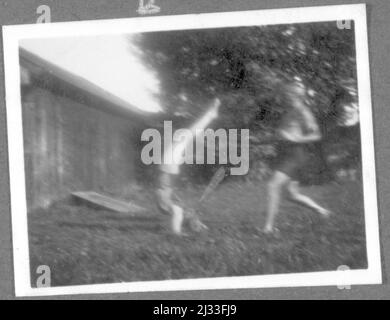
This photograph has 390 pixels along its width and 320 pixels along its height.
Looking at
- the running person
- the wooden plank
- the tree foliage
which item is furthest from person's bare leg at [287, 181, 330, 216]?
the wooden plank

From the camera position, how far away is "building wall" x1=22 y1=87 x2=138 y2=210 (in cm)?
96

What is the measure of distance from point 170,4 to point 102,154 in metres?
0.30

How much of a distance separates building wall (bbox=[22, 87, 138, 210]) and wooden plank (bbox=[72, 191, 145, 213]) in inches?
0.4

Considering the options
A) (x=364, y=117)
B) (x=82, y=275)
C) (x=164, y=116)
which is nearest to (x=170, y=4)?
(x=164, y=116)

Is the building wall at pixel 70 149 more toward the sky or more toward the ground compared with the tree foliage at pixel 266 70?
more toward the ground

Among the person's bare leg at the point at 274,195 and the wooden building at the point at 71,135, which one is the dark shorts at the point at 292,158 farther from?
the wooden building at the point at 71,135

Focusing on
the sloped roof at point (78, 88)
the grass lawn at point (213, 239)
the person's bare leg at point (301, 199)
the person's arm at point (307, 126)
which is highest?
the sloped roof at point (78, 88)

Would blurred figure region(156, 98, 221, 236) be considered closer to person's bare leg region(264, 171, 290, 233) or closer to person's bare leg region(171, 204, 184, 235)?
person's bare leg region(171, 204, 184, 235)

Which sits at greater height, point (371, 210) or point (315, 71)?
point (315, 71)

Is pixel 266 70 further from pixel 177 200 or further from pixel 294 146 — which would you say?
Result: pixel 177 200

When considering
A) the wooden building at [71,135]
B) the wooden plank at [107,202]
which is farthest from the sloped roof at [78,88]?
the wooden plank at [107,202]

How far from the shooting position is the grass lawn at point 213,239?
95 centimetres

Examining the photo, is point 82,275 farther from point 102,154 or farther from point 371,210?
point 371,210
